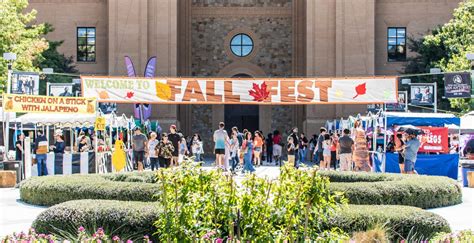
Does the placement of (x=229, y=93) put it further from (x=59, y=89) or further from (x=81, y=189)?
(x=81, y=189)

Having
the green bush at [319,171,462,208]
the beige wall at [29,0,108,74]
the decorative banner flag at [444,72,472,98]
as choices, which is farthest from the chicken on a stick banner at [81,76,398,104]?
the beige wall at [29,0,108,74]

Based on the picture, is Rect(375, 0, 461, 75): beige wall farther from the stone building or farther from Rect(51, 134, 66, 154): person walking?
Rect(51, 134, 66, 154): person walking

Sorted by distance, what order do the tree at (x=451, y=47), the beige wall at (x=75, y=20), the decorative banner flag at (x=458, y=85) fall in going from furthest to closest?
the beige wall at (x=75, y=20) < the tree at (x=451, y=47) < the decorative banner flag at (x=458, y=85)

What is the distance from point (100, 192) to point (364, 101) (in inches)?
624

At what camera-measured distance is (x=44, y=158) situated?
1027 inches

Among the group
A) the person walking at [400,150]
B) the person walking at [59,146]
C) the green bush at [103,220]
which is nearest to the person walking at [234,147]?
the person walking at [59,146]

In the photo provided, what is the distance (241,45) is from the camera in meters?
51.5

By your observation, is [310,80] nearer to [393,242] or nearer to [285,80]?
[285,80]

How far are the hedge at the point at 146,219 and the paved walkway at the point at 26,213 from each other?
5.38ft

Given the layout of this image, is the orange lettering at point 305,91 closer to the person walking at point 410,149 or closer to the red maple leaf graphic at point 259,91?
the red maple leaf graphic at point 259,91

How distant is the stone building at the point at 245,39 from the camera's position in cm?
4659

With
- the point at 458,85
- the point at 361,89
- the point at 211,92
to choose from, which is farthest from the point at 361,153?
the point at 458,85

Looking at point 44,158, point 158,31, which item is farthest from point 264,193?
point 158,31

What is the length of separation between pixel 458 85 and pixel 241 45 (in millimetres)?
20716
